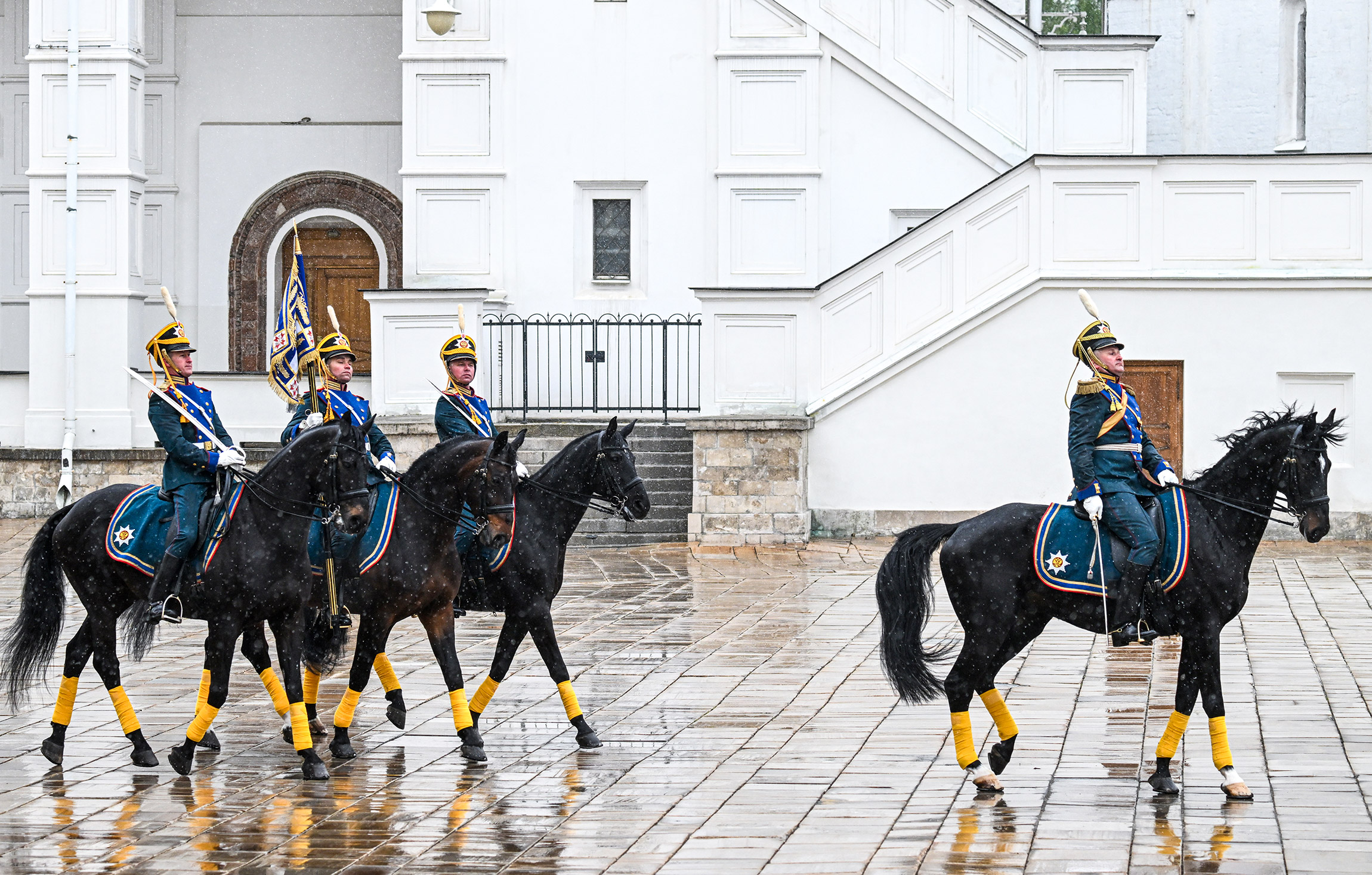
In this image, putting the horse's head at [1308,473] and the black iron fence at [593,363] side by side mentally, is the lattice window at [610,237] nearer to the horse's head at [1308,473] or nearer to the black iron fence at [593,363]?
the black iron fence at [593,363]

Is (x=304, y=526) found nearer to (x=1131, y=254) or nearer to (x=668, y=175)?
(x=1131, y=254)

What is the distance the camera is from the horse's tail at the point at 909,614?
843 centimetres

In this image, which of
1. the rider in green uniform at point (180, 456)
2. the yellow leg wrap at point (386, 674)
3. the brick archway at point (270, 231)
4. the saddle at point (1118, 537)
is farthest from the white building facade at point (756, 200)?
the saddle at point (1118, 537)

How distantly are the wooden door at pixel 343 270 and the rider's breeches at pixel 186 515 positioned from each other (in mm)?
15487

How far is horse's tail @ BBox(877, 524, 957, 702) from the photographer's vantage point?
8.43 m

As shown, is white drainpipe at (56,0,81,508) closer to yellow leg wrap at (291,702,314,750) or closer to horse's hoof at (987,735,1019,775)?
yellow leg wrap at (291,702,314,750)

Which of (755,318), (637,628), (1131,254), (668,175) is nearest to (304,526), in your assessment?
(637,628)

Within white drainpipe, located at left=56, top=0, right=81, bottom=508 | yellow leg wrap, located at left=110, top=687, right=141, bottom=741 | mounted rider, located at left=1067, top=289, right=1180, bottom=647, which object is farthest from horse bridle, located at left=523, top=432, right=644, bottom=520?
white drainpipe, located at left=56, top=0, right=81, bottom=508

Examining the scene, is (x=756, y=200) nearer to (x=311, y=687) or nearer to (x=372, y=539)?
(x=311, y=687)

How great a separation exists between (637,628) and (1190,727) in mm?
4876

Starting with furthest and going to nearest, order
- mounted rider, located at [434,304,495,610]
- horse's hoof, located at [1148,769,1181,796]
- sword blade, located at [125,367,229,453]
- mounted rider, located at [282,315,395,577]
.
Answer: mounted rider, located at [434,304,495,610], mounted rider, located at [282,315,395,577], sword blade, located at [125,367,229,453], horse's hoof, located at [1148,769,1181,796]

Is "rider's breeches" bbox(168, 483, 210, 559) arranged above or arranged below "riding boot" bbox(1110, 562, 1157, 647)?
above

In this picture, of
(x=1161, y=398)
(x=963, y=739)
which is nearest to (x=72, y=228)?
(x=1161, y=398)

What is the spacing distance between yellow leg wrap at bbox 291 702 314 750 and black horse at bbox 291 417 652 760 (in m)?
0.93
